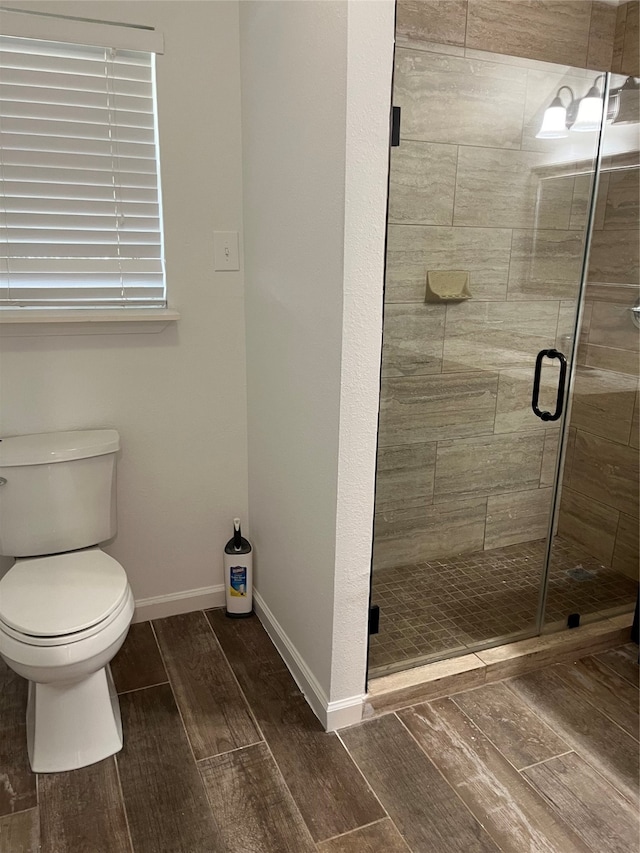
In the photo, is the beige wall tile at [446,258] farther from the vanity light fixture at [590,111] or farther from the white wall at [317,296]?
the vanity light fixture at [590,111]

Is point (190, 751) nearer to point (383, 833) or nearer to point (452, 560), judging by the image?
point (383, 833)

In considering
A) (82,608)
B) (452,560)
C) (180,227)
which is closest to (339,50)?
(180,227)

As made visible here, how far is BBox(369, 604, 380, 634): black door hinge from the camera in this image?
200cm

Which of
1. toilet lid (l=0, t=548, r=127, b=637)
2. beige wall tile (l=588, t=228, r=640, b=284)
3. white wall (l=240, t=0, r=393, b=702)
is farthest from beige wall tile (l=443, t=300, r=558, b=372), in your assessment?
toilet lid (l=0, t=548, r=127, b=637)

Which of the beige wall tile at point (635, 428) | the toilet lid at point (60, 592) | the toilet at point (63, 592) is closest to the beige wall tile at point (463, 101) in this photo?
the beige wall tile at point (635, 428)

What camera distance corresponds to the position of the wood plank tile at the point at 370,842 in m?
1.57

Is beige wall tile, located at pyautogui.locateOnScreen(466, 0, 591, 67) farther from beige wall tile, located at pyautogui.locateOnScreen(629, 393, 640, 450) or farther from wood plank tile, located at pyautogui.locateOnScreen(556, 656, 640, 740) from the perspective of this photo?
wood plank tile, located at pyautogui.locateOnScreen(556, 656, 640, 740)

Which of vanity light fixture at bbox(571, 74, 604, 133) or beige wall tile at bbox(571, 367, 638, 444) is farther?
beige wall tile at bbox(571, 367, 638, 444)

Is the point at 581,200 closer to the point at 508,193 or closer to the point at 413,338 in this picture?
the point at 508,193

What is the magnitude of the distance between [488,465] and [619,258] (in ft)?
2.96

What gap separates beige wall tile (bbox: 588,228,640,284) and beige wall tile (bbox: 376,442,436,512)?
90 centimetres

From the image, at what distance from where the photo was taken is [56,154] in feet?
6.77

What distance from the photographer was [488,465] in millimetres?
2414

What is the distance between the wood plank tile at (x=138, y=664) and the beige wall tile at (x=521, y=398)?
57.5 inches
